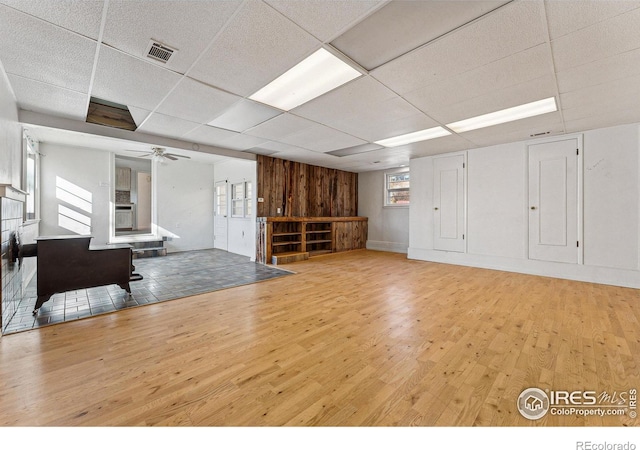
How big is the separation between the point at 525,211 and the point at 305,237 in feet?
15.8

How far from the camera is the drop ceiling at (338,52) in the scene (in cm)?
184

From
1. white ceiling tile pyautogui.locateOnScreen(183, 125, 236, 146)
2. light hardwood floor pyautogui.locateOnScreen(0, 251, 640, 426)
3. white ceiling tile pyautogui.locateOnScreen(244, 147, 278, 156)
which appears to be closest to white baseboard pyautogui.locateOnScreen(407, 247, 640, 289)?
light hardwood floor pyautogui.locateOnScreen(0, 251, 640, 426)

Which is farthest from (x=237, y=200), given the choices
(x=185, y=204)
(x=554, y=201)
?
(x=554, y=201)

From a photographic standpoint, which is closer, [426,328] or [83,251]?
[426,328]

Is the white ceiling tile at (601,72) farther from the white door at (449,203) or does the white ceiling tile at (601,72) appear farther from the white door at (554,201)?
the white door at (449,203)

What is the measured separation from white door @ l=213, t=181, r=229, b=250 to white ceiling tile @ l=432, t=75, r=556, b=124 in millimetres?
5890

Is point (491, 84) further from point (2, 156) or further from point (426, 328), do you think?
point (2, 156)

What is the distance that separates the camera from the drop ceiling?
1844 millimetres

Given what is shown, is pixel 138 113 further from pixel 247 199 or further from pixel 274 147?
pixel 247 199

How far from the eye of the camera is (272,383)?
5.69 feet

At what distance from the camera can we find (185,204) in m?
7.49

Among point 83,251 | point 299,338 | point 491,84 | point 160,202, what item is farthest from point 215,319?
point 160,202

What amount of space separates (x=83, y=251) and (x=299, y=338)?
2.79 m
